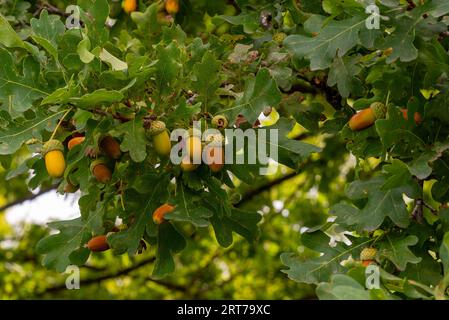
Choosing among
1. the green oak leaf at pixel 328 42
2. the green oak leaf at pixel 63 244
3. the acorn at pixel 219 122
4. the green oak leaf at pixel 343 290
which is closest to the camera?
the green oak leaf at pixel 343 290

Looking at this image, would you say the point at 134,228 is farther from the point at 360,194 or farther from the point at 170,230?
the point at 360,194

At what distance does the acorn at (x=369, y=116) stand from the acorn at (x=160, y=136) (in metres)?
0.72

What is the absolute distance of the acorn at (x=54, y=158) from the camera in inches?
107

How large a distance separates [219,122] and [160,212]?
377mm

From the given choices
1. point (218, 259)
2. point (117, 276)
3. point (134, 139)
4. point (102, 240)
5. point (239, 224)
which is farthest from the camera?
point (218, 259)

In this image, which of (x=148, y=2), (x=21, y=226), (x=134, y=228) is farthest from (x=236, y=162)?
(x=21, y=226)

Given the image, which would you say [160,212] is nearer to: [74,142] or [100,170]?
[100,170]

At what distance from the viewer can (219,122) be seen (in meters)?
2.70

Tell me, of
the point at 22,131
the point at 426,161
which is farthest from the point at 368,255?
the point at 22,131

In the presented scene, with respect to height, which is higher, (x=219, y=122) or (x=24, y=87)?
(x=24, y=87)

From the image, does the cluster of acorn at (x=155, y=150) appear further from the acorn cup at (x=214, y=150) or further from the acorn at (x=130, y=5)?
the acorn at (x=130, y=5)

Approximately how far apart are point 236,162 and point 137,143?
344 millimetres

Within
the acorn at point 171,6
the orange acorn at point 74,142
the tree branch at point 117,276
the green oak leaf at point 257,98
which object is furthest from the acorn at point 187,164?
→ the tree branch at point 117,276

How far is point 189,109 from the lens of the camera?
258 cm
